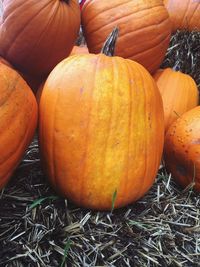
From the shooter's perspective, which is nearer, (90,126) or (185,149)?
(90,126)

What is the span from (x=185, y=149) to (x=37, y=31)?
0.87 m

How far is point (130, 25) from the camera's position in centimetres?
195

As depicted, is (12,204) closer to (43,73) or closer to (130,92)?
(130,92)

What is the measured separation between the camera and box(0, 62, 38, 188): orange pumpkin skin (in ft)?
4.30

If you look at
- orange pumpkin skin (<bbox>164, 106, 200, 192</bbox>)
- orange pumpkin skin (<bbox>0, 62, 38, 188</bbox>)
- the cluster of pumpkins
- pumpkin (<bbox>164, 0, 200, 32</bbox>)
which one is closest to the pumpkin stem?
the cluster of pumpkins

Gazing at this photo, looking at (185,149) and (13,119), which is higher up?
(13,119)

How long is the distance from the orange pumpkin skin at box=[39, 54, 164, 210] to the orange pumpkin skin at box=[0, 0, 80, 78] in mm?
408

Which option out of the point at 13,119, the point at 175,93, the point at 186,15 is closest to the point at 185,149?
the point at 175,93

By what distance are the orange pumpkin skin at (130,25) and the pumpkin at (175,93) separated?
0.59 feet

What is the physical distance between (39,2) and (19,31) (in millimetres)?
161

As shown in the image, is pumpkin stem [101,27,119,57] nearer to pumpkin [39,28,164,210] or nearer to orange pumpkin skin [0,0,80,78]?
pumpkin [39,28,164,210]

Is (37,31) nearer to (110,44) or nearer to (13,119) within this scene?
(110,44)

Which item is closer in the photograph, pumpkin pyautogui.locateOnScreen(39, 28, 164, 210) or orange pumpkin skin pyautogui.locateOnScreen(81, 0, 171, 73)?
pumpkin pyautogui.locateOnScreen(39, 28, 164, 210)

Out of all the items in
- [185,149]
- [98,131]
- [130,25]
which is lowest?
[185,149]
